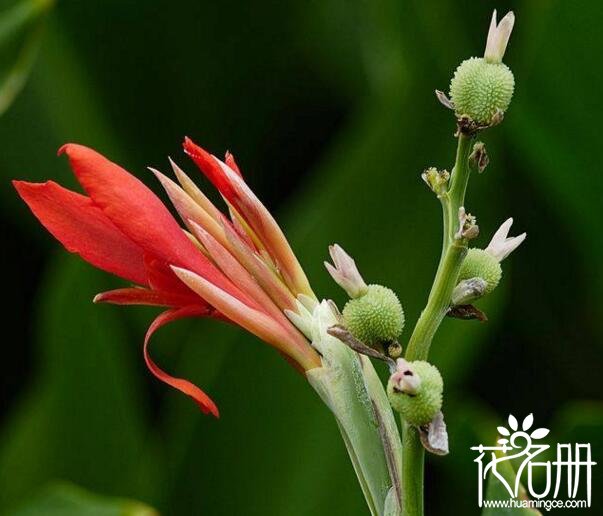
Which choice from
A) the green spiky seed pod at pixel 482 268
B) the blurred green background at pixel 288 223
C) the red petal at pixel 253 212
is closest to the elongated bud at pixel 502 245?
the green spiky seed pod at pixel 482 268

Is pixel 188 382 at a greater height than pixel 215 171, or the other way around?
pixel 215 171

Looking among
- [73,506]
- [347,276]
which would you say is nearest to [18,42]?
[73,506]

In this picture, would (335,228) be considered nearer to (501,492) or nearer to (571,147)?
(571,147)

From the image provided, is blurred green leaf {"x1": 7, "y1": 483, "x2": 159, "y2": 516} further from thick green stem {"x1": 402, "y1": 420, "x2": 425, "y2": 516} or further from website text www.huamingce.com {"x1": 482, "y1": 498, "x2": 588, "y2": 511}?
thick green stem {"x1": 402, "y1": 420, "x2": 425, "y2": 516}

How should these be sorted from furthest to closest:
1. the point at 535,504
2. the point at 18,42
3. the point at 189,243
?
the point at 18,42 → the point at 535,504 → the point at 189,243

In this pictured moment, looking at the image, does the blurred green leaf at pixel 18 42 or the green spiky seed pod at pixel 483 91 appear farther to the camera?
the blurred green leaf at pixel 18 42

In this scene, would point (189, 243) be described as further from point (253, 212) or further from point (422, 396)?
point (422, 396)

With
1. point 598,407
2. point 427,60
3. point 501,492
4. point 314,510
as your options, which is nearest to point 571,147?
point 427,60

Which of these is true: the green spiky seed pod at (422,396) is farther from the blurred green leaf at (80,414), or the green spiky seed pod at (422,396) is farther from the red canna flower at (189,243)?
the blurred green leaf at (80,414)
